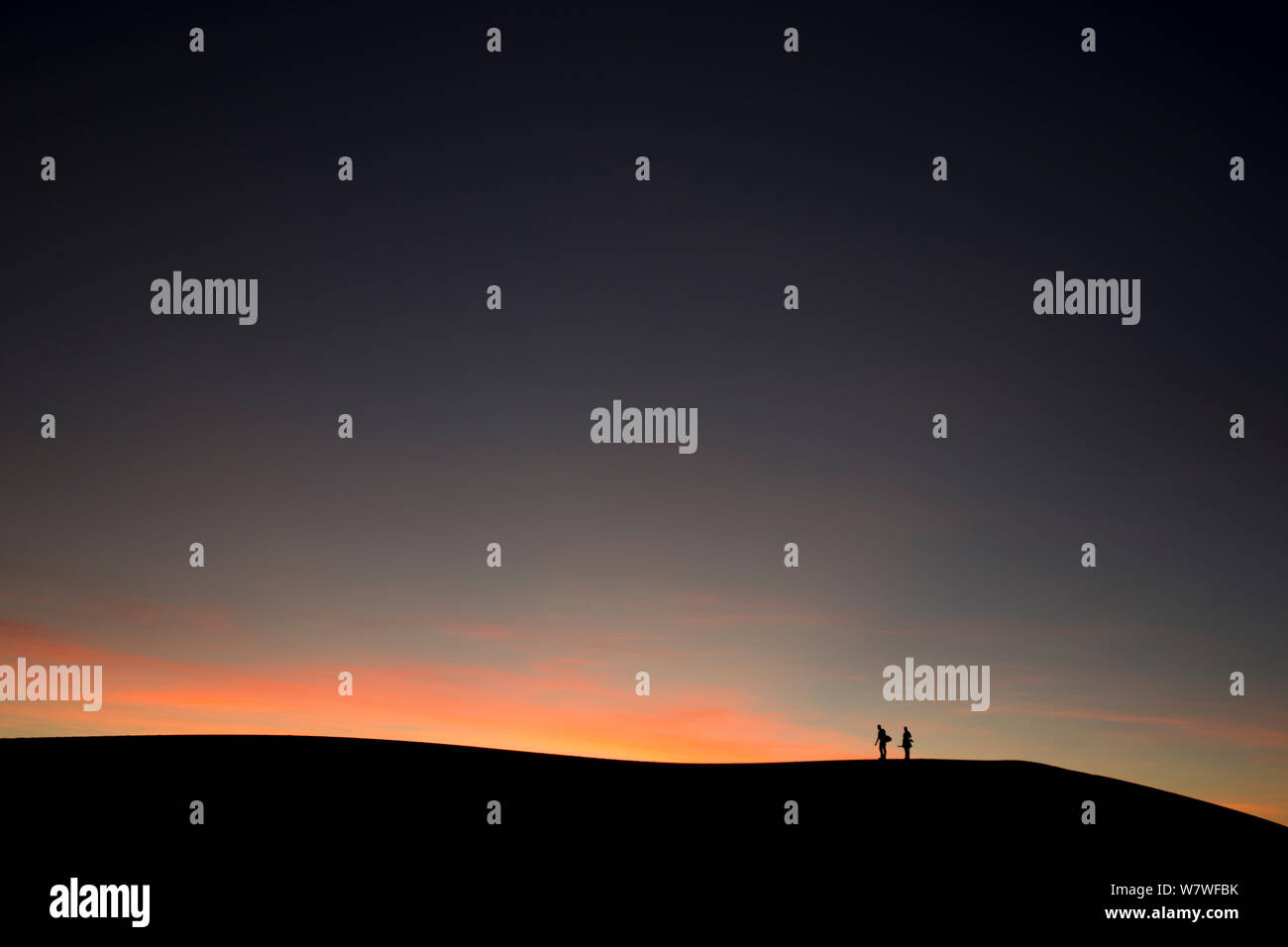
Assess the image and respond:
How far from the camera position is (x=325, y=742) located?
151ft

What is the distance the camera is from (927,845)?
32375 mm
